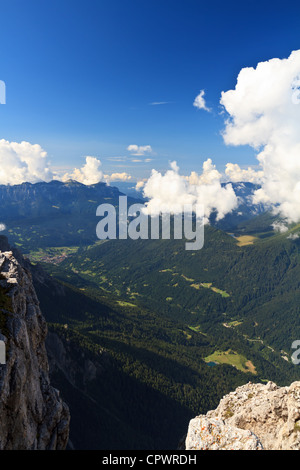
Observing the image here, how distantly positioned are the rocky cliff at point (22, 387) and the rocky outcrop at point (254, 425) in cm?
2123

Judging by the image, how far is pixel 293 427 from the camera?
2758cm

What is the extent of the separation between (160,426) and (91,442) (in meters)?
69.2

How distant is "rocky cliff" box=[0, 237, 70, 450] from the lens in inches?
1177

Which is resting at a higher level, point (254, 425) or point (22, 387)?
point (22, 387)

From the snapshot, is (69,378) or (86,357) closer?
(69,378)

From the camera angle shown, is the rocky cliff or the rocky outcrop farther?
the rocky cliff

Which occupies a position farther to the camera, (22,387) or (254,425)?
(254,425)

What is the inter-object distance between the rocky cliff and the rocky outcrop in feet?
69.6

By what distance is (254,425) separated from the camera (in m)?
34.1

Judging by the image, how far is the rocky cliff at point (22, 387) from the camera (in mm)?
29891

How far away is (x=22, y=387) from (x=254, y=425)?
106ft

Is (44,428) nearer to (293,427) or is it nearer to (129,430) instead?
(293,427)
